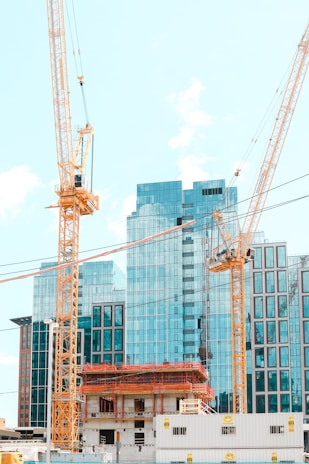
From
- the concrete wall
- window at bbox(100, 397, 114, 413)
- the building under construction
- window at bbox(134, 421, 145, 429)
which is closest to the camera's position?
the concrete wall

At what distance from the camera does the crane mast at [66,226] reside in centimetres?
14712

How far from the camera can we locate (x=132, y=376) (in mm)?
140000

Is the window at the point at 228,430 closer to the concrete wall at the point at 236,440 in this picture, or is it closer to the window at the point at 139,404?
the concrete wall at the point at 236,440

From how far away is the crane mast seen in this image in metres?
147

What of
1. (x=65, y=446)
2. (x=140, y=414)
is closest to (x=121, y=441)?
(x=140, y=414)

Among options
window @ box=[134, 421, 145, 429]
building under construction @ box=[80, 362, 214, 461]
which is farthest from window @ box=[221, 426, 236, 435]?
window @ box=[134, 421, 145, 429]

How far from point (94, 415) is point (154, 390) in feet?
38.7

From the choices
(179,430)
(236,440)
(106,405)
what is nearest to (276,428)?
(236,440)

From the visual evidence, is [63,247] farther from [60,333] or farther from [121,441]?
[121,441]

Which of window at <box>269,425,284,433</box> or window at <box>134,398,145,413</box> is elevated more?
window at <box>134,398,145,413</box>

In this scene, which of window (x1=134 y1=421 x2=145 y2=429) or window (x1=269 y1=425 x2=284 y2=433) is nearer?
window (x1=269 y1=425 x2=284 y2=433)

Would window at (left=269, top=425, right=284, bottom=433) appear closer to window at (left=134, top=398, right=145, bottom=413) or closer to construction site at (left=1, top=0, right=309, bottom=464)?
construction site at (left=1, top=0, right=309, bottom=464)

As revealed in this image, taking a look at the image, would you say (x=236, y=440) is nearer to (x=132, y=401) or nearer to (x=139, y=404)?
(x=139, y=404)

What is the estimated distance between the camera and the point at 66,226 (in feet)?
509
